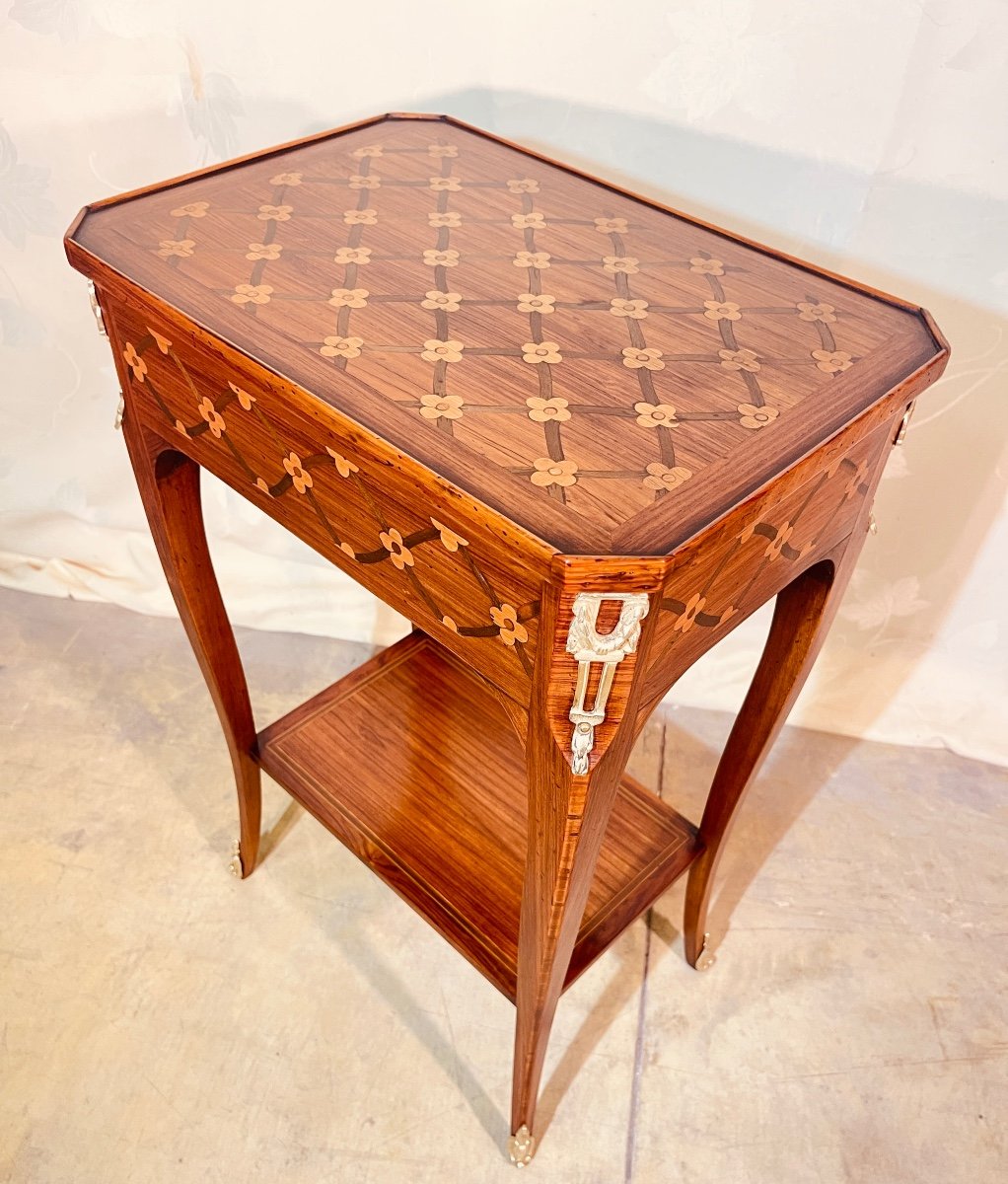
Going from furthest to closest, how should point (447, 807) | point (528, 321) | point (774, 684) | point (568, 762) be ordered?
point (447, 807), point (774, 684), point (528, 321), point (568, 762)

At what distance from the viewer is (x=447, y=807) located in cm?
118

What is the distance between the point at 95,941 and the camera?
4.24 feet

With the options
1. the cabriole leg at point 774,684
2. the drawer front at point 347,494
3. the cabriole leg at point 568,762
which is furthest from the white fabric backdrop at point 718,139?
the cabriole leg at point 568,762

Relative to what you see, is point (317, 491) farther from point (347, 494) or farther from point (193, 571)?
point (193, 571)

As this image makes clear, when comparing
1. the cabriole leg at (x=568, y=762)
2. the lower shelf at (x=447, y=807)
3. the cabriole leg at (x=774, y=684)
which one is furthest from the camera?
the lower shelf at (x=447, y=807)

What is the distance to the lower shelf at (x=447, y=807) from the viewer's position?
1078 millimetres

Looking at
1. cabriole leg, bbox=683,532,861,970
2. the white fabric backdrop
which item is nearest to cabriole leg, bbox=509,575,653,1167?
cabriole leg, bbox=683,532,861,970

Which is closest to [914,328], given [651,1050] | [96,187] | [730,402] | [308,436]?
[730,402]

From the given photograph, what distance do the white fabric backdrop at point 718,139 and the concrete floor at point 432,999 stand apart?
301 mm

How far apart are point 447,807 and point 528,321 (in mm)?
600

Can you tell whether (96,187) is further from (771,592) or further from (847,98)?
(771,592)

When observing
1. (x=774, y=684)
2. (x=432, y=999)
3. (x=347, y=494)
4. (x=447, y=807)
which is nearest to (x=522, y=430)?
(x=347, y=494)

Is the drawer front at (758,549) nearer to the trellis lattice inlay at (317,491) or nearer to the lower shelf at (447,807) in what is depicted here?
the trellis lattice inlay at (317,491)

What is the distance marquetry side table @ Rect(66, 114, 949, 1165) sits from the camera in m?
0.65
